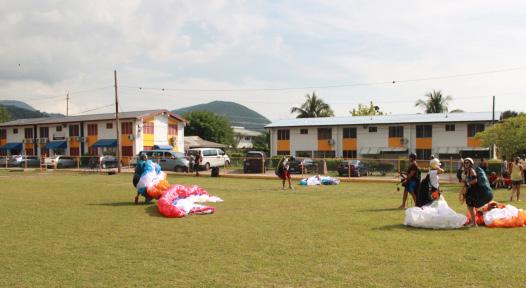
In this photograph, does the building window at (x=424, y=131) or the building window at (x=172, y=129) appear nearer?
the building window at (x=424, y=131)

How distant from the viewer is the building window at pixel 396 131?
47406mm

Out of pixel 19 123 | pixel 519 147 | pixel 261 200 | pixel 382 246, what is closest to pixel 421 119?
pixel 519 147

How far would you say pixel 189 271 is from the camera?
6.74 meters

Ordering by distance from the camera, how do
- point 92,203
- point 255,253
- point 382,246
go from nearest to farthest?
point 255,253, point 382,246, point 92,203

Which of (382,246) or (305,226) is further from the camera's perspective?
(305,226)

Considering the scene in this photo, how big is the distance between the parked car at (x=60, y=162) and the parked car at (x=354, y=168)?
25.9 metres

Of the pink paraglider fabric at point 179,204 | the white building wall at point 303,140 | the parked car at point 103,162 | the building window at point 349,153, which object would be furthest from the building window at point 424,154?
the pink paraglider fabric at point 179,204

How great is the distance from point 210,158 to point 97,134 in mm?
20703

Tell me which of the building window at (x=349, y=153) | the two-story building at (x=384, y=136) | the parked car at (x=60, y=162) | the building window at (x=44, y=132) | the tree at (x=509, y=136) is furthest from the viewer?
the building window at (x=44, y=132)

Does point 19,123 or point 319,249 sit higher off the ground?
point 19,123

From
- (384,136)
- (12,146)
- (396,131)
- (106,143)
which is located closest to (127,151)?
(106,143)

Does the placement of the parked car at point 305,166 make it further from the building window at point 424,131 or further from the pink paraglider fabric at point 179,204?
the pink paraglider fabric at point 179,204

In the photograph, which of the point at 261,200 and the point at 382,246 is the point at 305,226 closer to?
the point at 382,246

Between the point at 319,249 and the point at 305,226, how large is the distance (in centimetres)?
246
